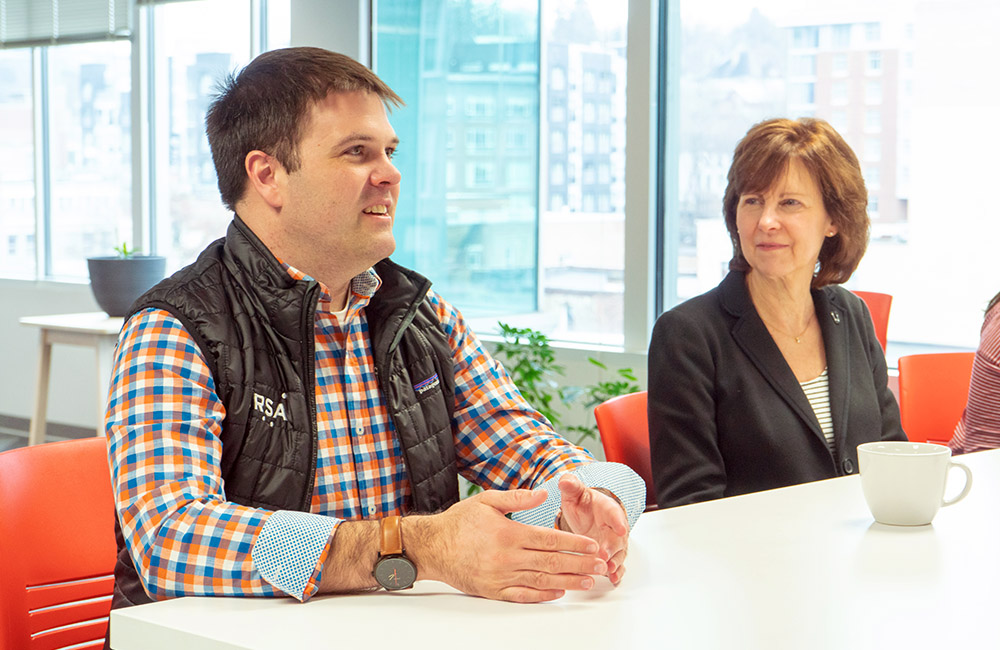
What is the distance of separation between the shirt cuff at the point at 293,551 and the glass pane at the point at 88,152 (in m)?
5.27

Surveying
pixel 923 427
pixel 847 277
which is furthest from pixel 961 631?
pixel 923 427

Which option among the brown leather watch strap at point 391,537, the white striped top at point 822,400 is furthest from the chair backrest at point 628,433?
the brown leather watch strap at point 391,537

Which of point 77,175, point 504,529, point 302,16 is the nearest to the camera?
point 504,529

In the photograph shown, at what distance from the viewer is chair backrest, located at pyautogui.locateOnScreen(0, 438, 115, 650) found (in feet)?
4.90

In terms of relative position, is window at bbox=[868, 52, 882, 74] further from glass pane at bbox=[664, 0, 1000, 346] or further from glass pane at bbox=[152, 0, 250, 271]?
glass pane at bbox=[152, 0, 250, 271]

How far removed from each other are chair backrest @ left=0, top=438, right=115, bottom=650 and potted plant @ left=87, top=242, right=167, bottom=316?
315 cm

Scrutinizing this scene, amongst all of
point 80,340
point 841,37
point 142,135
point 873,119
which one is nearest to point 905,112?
point 873,119

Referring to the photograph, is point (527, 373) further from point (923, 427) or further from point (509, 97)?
point (923, 427)

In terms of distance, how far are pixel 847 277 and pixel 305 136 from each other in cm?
131

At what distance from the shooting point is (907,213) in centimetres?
374

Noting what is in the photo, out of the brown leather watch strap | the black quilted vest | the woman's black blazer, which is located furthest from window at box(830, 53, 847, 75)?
the brown leather watch strap

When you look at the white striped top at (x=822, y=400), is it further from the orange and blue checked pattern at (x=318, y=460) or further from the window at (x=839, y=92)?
the window at (x=839, y=92)

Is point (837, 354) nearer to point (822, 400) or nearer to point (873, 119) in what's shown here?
point (822, 400)

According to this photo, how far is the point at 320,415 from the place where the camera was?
1.59 metres
